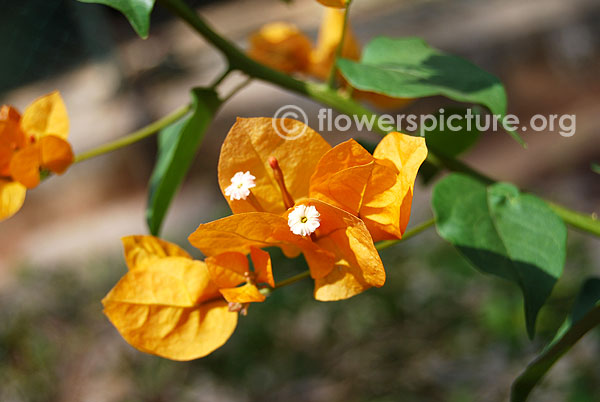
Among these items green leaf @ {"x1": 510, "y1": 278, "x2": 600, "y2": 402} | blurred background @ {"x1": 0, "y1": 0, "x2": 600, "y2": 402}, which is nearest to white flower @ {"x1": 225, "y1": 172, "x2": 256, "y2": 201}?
green leaf @ {"x1": 510, "y1": 278, "x2": 600, "y2": 402}

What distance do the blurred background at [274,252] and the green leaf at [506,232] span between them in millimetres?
931

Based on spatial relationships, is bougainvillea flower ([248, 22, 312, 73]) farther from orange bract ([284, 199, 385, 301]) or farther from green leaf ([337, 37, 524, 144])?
orange bract ([284, 199, 385, 301])

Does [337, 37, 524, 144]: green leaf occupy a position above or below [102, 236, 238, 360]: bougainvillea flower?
above

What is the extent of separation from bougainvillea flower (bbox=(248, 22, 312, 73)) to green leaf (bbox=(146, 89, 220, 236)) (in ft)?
0.65

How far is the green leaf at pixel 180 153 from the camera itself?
51 centimetres

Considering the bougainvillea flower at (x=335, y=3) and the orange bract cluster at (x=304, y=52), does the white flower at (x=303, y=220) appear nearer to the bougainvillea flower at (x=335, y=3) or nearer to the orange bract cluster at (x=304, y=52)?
the bougainvillea flower at (x=335, y=3)

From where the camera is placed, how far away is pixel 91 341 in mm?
1604

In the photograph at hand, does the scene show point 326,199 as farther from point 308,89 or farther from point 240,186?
point 308,89

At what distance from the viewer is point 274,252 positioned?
55 cm

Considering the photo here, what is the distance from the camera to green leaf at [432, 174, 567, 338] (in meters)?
0.40

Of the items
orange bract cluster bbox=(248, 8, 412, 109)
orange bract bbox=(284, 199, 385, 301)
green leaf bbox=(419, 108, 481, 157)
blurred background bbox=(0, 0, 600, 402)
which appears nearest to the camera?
orange bract bbox=(284, 199, 385, 301)

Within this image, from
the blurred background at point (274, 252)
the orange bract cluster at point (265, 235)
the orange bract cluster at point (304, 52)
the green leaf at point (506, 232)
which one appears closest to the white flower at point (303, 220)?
the orange bract cluster at point (265, 235)

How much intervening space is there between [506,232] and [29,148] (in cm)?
37

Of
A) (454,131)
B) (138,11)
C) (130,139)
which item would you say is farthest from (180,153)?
(454,131)
